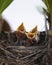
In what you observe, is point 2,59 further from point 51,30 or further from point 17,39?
point 51,30

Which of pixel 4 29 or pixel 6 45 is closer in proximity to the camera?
pixel 6 45

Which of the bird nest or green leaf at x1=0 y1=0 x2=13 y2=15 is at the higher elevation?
green leaf at x1=0 y1=0 x2=13 y2=15

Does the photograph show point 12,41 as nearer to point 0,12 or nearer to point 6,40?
point 6,40

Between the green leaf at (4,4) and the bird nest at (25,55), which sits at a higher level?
the green leaf at (4,4)

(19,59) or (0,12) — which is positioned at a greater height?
(0,12)

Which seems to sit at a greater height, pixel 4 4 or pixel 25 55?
pixel 4 4

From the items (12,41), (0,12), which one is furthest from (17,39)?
(0,12)
